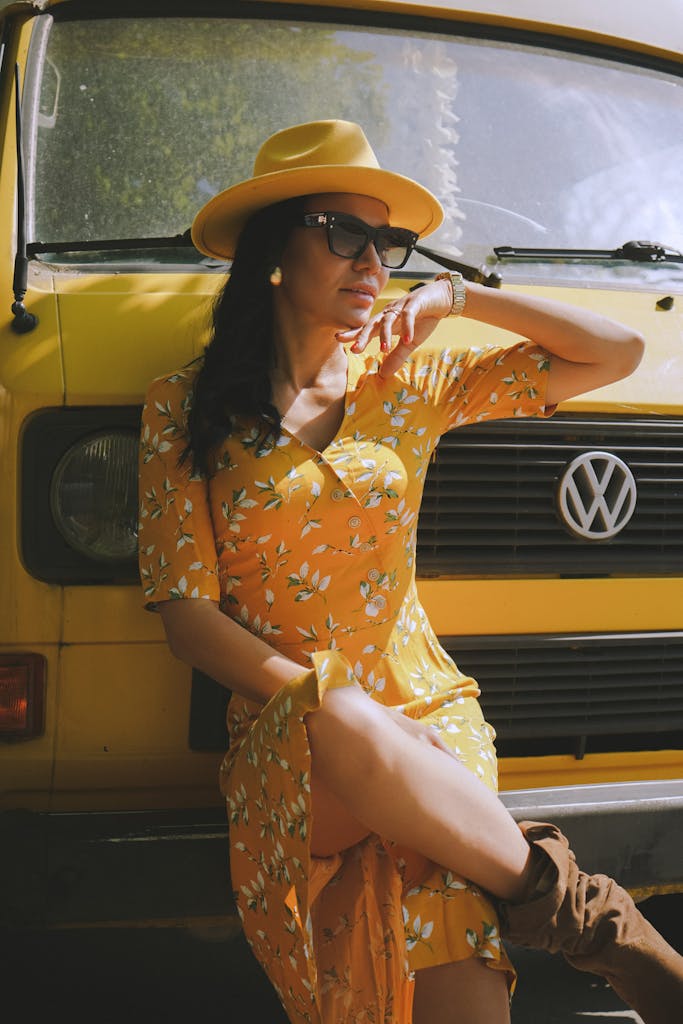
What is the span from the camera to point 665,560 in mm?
3088

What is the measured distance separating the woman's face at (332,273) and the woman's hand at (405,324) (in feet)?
0.15

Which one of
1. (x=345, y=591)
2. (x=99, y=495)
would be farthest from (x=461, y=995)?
(x=99, y=495)

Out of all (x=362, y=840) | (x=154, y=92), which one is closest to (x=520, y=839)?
(x=362, y=840)

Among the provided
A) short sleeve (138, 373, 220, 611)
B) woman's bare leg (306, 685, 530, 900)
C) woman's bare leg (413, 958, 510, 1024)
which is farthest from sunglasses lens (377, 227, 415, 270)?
woman's bare leg (413, 958, 510, 1024)

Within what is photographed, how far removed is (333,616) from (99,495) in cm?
57

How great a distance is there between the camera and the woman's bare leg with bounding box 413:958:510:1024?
2307 millimetres

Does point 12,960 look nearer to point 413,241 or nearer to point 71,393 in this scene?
point 71,393

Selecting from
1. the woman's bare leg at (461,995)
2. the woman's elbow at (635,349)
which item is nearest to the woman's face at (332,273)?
the woman's elbow at (635,349)

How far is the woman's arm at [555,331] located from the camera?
271 cm

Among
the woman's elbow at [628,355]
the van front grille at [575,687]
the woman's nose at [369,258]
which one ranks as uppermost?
the woman's nose at [369,258]

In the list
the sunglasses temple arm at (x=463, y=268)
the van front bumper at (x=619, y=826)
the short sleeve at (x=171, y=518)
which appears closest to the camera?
the short sleeve at (x=171, y=518)

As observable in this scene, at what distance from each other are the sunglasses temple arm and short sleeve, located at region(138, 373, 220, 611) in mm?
965

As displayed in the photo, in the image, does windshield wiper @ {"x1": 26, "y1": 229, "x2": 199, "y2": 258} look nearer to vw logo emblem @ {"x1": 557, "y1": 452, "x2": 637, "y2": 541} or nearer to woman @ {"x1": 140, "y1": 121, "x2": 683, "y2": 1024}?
woman @ {"x1": 140, "y1": 121, "x2": 683, "y2": 1024}

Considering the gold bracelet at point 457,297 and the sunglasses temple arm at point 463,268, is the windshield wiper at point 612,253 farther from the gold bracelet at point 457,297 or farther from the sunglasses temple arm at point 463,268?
the gold bracelet at point 457,297
